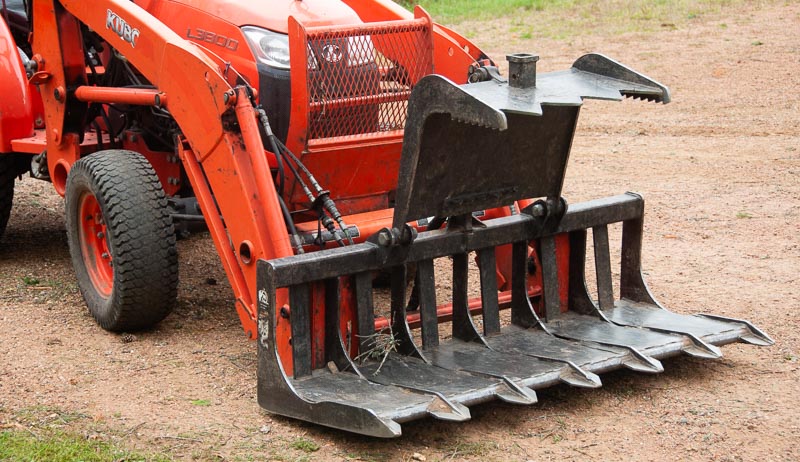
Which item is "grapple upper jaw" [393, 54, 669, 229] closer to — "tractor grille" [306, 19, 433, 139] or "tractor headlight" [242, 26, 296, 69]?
"tractor grille" [306, 19, 433, 139]

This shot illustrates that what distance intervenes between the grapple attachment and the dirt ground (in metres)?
0.17

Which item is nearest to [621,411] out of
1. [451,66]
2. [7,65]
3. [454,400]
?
[454,400]

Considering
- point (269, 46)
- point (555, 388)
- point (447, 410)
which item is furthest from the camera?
point (269, 46)

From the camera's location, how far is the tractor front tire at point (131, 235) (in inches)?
202

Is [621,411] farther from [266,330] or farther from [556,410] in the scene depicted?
[266,330]

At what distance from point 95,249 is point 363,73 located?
66.3 inches

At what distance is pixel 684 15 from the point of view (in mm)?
15211

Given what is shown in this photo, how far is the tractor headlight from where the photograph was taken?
5.18m

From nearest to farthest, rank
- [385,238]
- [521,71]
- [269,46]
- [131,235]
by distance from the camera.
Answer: [521,71] < [385,238] < [131,235] < [269,46]

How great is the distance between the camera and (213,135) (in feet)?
15.6

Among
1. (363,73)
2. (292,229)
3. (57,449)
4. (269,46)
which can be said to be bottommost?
(57,449)

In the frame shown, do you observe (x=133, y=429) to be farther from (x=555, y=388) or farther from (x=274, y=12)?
(x=274, y=12)

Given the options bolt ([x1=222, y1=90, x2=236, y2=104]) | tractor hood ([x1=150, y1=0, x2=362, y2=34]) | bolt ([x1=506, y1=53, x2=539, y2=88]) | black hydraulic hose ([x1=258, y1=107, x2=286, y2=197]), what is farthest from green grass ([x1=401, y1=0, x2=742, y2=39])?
bolt ([x1=222, y1=90, x2=236, y2=104])

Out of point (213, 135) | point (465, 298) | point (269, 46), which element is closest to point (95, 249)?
point (213, 135)
